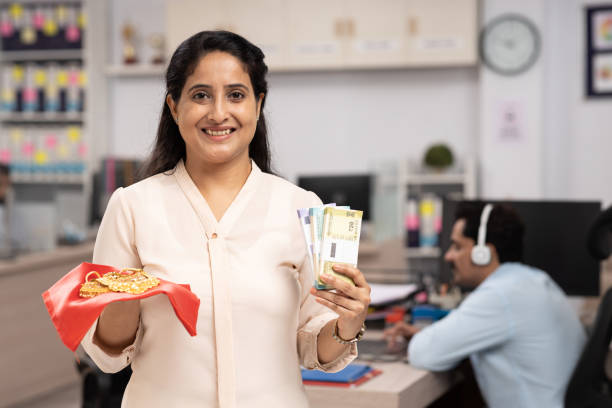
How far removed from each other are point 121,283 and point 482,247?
161 cm

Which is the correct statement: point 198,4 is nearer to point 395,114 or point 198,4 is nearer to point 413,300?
point 395,114

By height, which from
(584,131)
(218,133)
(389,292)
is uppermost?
(584,131)

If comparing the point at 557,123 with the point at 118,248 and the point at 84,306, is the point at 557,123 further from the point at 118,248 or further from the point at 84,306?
the point at 84,306

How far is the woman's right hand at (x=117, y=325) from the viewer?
4.01 ft

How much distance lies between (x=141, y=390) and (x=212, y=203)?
340 millimetres

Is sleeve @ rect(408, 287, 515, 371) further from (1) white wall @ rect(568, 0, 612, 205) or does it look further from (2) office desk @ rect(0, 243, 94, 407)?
(1) white wall @ rect(568, 0, 612, 205)

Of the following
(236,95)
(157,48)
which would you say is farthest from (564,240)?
(157,48)

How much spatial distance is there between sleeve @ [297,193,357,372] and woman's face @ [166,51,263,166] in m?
0.20

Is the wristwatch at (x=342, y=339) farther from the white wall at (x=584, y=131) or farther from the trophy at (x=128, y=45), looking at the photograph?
the trophy at (x=128, y=45)

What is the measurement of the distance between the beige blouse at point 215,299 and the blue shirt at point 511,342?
102 cm

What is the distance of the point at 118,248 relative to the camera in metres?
1.28

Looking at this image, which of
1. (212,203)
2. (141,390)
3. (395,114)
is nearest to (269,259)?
(212,203)

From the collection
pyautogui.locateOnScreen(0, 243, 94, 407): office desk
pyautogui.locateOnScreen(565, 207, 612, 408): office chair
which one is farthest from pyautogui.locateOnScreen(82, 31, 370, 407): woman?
pyautogui.locateOnScreen(0, 243, 94, 407): office desk

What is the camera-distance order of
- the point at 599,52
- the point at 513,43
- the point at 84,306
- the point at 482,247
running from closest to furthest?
the point at 84,306 → the point at 482,247 → the point at 513,43 → the point at 599,52
